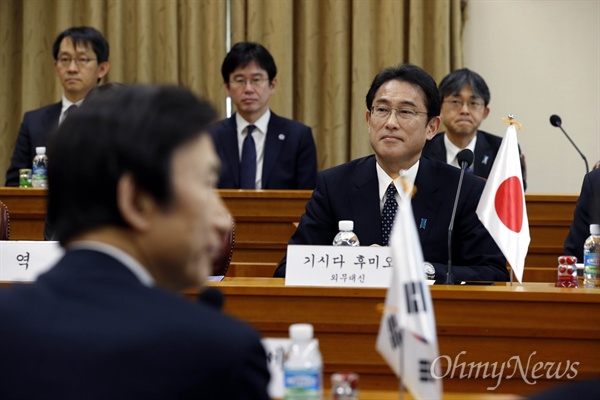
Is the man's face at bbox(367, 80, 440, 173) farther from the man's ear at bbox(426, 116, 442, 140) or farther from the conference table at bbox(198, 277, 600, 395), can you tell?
the conference table at bbox(198, 277, 600, 395)

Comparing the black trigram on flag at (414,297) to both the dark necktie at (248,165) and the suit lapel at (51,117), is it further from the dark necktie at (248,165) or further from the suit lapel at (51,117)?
the suit lapel at (51,117)

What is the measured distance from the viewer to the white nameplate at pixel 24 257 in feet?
9.37

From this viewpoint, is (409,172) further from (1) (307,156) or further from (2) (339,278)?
(1) (307,156)

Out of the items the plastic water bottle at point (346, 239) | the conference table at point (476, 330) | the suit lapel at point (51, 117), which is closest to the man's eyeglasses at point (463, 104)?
the suit lapel at point (51, 117)

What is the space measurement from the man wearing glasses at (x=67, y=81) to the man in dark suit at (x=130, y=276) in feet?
15.1

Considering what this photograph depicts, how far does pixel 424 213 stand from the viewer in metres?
3.69

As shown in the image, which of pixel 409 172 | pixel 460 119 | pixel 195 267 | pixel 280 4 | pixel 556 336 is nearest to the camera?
pixel 195 267

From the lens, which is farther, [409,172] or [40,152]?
[40,152]

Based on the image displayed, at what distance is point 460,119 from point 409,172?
7.04 ft

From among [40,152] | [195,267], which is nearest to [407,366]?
[195,267]

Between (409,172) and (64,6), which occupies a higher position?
(64,6)

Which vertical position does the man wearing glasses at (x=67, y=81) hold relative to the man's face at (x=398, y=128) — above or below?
above

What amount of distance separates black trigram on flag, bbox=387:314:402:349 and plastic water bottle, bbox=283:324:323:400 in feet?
0.45

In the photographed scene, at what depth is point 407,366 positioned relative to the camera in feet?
5.46
